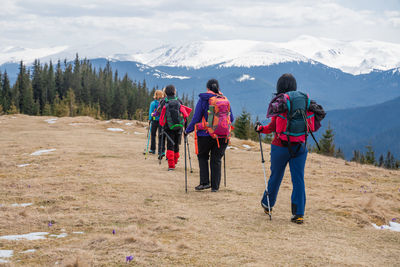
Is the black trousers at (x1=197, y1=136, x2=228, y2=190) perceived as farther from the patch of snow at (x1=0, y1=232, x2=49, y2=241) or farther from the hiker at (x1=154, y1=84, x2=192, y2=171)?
the patch of snow at (x1=0, y1=232, x2=49, y2=241)

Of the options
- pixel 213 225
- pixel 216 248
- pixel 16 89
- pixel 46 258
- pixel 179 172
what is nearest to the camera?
pixel 46 258

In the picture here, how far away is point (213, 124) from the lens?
429 inches

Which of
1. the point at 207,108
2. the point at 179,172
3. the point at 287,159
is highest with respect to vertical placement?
the point at 207,108

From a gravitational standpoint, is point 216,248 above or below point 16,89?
below

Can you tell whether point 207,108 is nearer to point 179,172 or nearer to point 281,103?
point 281,103

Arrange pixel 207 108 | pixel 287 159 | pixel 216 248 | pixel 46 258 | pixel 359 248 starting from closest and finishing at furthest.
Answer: pixel 46 258 → pixel 216 248 → pixel 359 248 → pixel 287 159 → pixel 207 108

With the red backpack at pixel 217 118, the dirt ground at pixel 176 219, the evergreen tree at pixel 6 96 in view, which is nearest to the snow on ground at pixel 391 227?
the dirt ground at pixel 176 219

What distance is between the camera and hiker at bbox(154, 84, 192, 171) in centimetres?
1479

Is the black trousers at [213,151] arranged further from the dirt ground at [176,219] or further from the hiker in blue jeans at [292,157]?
the hiker in blue jeans at [292,157]

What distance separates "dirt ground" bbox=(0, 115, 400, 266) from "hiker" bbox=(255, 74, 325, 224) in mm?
861

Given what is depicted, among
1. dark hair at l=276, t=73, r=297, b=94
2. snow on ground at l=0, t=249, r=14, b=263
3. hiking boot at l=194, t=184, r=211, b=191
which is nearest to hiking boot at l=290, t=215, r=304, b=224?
dark hair at l=276, t=73, r=297, b=94

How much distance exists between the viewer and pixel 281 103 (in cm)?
791

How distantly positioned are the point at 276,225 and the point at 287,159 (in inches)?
55.7

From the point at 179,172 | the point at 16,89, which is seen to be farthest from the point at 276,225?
the point at 16,89
